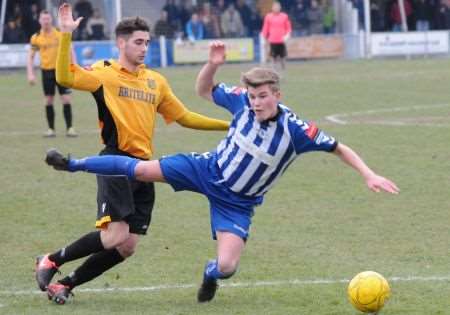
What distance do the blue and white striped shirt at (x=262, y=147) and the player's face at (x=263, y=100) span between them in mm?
68

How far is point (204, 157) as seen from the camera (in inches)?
281

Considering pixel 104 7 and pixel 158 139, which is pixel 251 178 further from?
pixel 104 7

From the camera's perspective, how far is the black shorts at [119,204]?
7230mm

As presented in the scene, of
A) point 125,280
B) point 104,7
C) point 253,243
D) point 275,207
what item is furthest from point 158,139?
point 104,7

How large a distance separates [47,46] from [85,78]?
10.3 meters

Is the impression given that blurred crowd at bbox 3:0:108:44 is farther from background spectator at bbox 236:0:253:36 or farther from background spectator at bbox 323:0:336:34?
background spectator at bbox 323:0:336:34

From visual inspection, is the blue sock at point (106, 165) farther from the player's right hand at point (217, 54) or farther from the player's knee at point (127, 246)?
the player's right hand at point (217, 54)

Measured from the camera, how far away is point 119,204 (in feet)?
23.8

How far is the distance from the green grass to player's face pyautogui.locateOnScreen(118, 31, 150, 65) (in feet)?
5.16

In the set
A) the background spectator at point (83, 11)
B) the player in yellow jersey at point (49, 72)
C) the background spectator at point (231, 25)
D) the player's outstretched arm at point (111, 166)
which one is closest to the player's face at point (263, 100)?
the player's outstretched arm at point (111, 166)

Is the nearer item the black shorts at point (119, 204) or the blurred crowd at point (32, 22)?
the black shorts at point (119, 204)

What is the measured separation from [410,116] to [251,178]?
474 inches

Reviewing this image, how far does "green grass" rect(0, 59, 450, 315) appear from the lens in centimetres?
730

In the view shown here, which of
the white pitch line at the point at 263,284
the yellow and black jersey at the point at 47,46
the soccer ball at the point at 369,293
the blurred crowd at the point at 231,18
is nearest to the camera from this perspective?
the soccer ball at the point at 369,293
